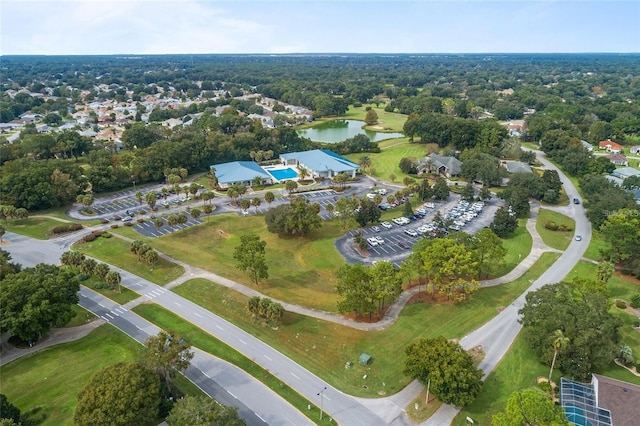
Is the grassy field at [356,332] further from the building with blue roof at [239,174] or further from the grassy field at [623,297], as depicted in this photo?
the building with blue roof at [239,174]

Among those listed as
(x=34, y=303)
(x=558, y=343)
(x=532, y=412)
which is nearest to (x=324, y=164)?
(x=34, y=303)

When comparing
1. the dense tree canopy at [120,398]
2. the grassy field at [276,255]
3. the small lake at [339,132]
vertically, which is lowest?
the small lake at [339,132]

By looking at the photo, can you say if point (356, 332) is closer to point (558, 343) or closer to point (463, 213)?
point (558, 343)

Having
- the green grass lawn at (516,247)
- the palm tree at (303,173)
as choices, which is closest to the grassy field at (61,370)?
the green grass lawn at (516,247)

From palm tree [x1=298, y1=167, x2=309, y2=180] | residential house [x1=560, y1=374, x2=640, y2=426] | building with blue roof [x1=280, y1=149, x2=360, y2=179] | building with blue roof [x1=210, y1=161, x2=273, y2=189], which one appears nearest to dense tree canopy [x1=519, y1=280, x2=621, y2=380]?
residential house [x1=560, y1=374, x2=640, y2=426]

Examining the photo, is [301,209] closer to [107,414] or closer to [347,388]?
[347,388]

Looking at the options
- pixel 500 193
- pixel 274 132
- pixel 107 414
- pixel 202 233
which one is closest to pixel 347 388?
pixel 107 414

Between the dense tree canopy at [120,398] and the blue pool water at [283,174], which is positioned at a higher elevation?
the dense tree canopy at [120,398]

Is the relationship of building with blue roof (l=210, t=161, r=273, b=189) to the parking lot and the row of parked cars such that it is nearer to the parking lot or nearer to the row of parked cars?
the parking lot
